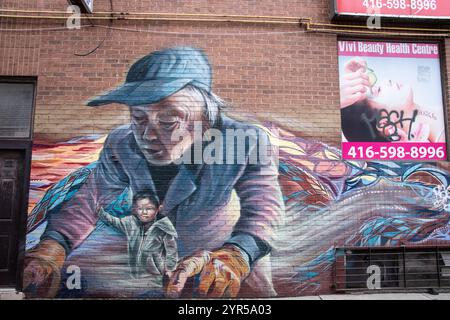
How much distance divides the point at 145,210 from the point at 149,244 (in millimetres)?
517

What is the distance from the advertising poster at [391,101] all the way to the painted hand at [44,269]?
4.80 metres

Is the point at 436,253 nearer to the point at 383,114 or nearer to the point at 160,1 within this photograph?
the point at 383,114

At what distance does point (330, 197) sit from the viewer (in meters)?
6.46

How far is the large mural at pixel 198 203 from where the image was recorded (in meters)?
6.14

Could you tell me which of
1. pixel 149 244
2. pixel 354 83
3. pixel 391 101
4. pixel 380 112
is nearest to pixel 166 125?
pixel 149 244

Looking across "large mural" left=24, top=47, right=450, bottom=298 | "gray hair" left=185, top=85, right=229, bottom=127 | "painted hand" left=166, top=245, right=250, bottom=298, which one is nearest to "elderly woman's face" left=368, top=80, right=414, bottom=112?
"large mural" left=24, top=47, right=450, bottom=298

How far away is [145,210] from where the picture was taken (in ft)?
20.5

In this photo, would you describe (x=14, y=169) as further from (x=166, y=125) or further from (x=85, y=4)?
(x=85, y=4)

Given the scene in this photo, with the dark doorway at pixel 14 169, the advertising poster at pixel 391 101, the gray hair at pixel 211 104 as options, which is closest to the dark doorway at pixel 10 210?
the dark doorway at pixel 14 169

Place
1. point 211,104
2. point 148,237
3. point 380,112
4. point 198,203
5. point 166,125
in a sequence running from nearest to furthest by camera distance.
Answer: point 148,237 → point 198,203 → point 166,125 → point 211,104 → point 380,112

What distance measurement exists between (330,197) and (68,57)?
4.75 metres

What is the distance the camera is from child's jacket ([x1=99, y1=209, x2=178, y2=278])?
20.1ft

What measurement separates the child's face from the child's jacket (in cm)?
8

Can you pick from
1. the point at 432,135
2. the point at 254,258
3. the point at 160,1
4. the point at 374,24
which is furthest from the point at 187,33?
the point at 432,135
